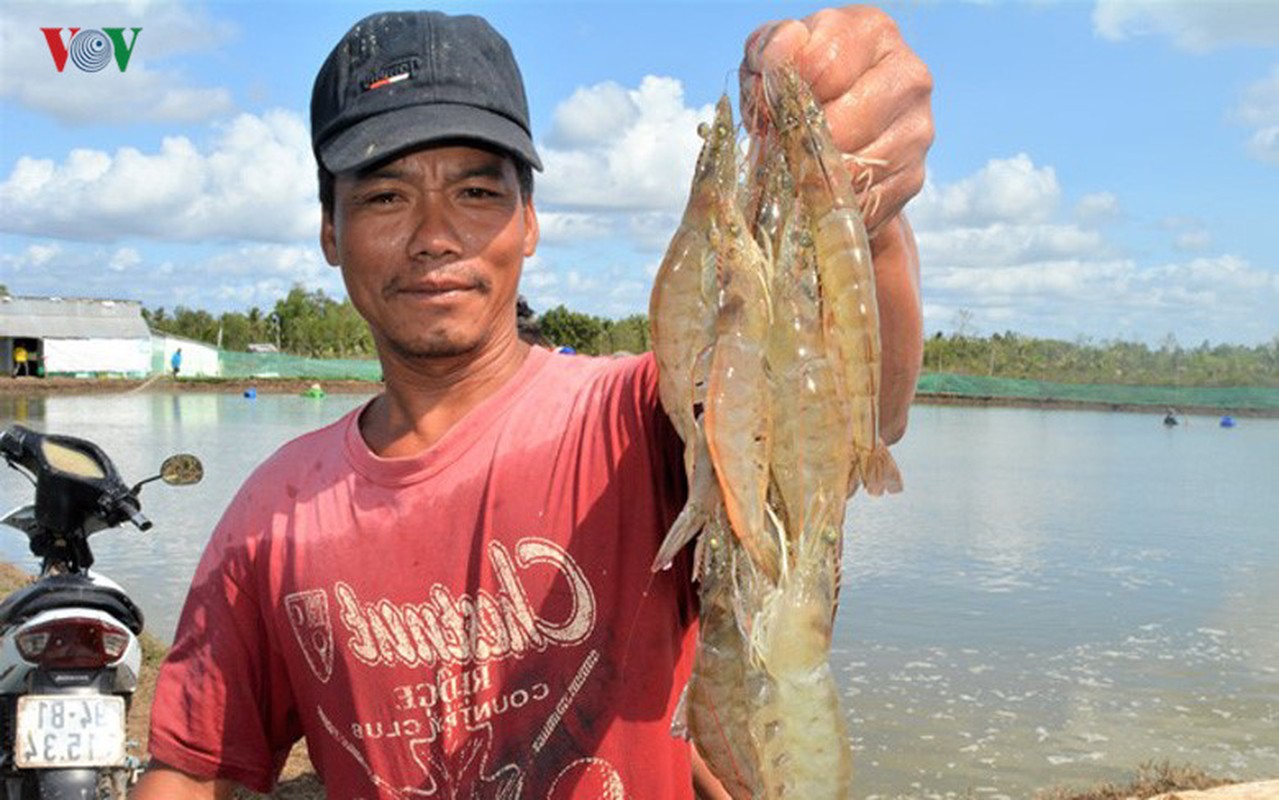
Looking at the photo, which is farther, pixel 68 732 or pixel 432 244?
pixel 68 732

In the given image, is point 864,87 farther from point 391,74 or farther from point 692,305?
point 391,74

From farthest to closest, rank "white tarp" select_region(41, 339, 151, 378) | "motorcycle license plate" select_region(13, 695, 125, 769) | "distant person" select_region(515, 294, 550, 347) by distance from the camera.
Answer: "white tarp" select_region(41, 339, 151, 378)
"distant person" select_region(515, 294, 550, 347)
"motorcycle license plate" select_region(13, 695, 125, 769)

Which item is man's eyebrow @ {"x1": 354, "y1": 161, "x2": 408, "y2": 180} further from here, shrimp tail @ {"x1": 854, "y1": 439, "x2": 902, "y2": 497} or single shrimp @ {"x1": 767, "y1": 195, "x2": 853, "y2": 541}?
shrimp tail @ {"x1": 854, "y1": 439, "x2": 902, "y2": 497}

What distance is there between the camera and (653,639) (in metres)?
2.05

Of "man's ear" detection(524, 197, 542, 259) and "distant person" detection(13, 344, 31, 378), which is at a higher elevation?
"man's ear" detection(524, 197, 542, 259)

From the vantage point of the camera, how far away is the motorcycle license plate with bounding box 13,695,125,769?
429 cm

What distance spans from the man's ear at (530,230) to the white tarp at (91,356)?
66086 mm

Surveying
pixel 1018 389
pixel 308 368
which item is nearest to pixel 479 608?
pixel 308 368

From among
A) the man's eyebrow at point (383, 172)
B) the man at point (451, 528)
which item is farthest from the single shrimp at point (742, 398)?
the man's eyebrow at point (383, 172)

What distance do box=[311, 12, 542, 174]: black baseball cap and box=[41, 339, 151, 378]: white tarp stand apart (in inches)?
2603

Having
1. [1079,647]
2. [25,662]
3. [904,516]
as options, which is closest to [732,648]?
[25,662]

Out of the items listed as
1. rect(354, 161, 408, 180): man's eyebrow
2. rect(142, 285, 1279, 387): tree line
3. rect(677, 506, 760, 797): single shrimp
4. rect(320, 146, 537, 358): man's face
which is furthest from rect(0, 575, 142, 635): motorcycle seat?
rect(142, 285, 1279, 387): tree line

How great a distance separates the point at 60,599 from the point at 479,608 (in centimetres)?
306

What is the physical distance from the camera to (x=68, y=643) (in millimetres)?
4445
